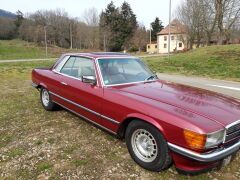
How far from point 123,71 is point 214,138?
2234 millimetres

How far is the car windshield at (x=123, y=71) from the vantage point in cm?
439

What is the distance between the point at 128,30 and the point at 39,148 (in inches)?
Result: 2436

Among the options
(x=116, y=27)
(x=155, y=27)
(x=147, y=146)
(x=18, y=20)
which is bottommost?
(x=147, y=146)

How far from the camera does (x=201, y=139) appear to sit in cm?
282

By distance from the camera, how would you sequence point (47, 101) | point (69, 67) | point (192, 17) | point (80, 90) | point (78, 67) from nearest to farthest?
point (80, 90), point (78, 67), point (69, 67), point (47, 101), point (192, 17)

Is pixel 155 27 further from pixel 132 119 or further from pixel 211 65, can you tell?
pixel 132 119

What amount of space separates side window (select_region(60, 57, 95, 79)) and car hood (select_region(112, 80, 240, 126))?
778mm

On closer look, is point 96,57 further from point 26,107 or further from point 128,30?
point 128,30

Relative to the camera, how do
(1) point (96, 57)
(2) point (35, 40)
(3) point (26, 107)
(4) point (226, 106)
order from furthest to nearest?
1. (2) point (35, 40)
2. (3) point (26, 107)
3. (1) point (96, 57)
4. (4) point (226, 106)

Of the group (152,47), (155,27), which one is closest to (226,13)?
(152,47)

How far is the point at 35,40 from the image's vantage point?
200ft

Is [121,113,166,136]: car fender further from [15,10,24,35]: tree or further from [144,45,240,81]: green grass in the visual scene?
[15,10,24,35]: tree

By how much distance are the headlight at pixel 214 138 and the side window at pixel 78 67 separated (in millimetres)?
2345

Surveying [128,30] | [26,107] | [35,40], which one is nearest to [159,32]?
[128,30]
